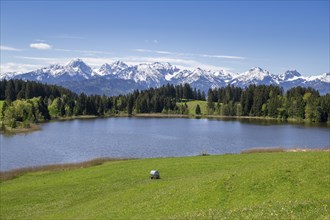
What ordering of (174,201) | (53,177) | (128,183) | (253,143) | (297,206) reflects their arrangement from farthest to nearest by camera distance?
(253,143), (53,177), (128,183), (174,201), (297,206)

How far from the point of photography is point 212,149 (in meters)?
96.9

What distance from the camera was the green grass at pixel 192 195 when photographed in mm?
24656

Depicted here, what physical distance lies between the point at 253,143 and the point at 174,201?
82152 mm

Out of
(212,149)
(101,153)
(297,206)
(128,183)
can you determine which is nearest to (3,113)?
(101,153)

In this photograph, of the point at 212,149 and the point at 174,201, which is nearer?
the point at 174,201

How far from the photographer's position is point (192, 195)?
3275 centimetres

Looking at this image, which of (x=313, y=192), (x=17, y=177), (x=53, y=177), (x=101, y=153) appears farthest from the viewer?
(x=101, y=153)

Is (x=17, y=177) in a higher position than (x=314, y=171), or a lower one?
lower

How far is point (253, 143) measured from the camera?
110500 millimetres

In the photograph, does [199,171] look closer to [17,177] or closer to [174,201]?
[174,201]

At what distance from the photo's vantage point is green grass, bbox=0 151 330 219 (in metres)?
24.7

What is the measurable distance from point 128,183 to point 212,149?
51.2 metres

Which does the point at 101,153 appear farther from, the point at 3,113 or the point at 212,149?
the point at 3,113

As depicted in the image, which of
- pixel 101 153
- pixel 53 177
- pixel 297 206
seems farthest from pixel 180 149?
pixel 297 206
